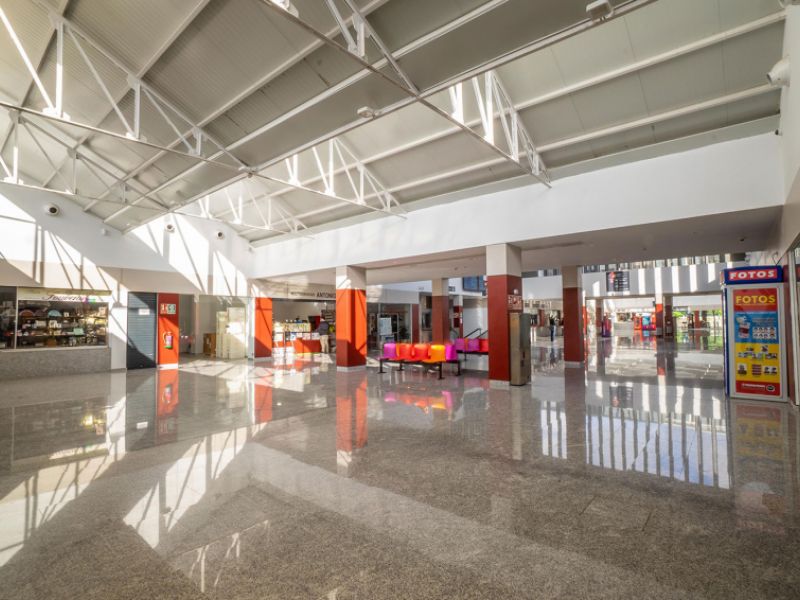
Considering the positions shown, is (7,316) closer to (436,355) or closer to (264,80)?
(264,80)

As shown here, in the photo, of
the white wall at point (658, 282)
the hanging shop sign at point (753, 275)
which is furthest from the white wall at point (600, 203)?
the white wall at point (658, 282)

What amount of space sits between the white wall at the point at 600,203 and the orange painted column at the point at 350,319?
70 cm

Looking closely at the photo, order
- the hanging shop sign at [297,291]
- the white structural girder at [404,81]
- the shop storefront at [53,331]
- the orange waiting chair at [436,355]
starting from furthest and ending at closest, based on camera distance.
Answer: the hanging shop sign at [297,291]
the shop storefront at [53,331]
the orange waiting chair at [436,355]
the white structural girder at [404,81]

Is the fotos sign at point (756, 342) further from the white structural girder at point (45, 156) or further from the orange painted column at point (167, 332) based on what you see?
the orange painted column at point (167, 332)

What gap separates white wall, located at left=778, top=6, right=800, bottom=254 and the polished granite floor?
114 inches

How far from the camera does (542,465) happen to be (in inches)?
170

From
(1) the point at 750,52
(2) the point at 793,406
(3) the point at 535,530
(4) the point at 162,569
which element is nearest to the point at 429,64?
(1) the point at 750,52

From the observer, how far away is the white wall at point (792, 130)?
4.67 meters

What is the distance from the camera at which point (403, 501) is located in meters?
3.46

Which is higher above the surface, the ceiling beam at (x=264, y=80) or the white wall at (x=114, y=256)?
the ceiling beam at (x=264, y=80)

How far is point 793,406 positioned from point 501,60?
734 cm

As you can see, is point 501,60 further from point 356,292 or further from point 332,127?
point 356,292

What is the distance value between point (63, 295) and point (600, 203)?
14.5 meters

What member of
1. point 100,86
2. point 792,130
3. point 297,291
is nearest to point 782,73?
point 792,130
